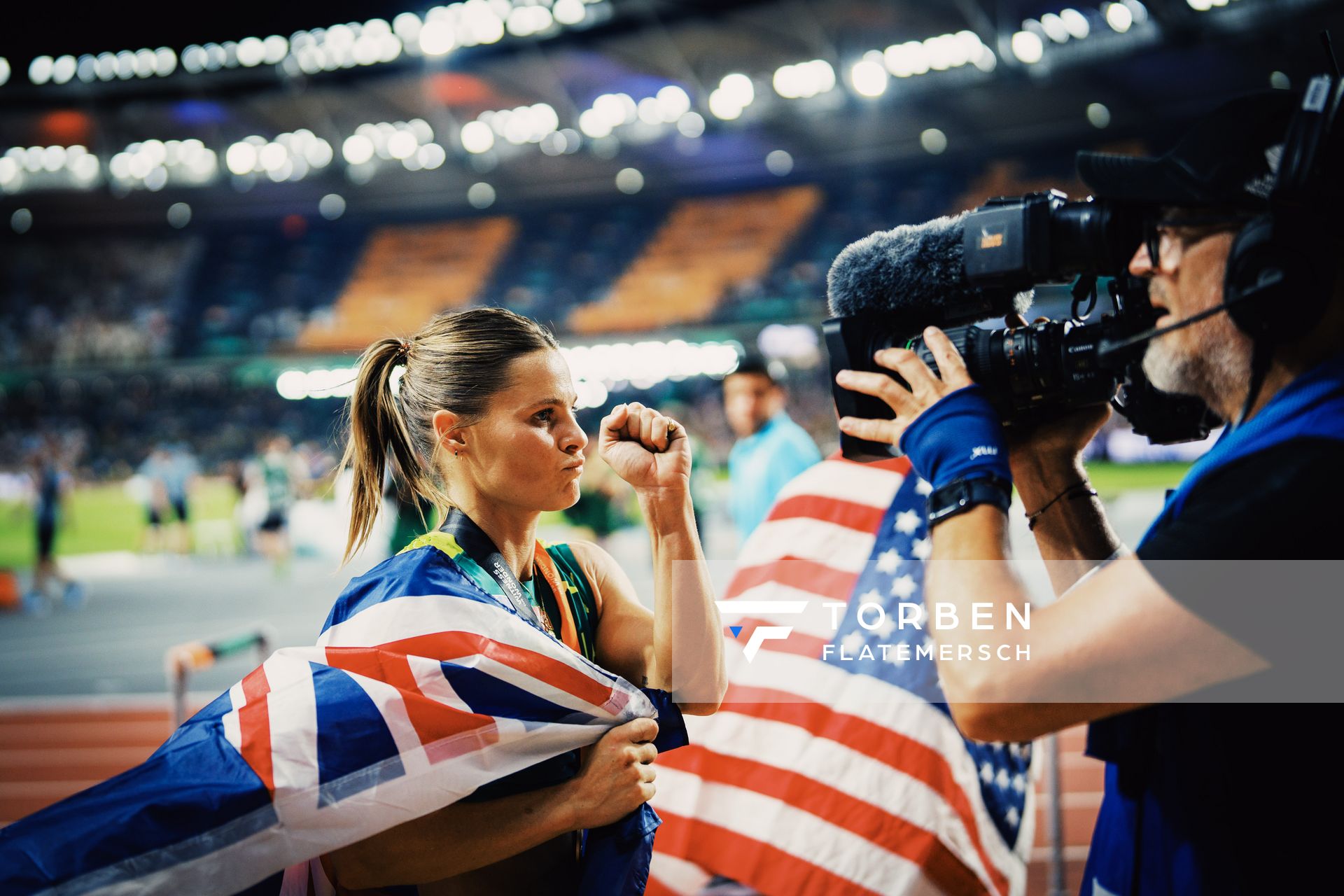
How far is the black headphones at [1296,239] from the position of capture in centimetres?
117

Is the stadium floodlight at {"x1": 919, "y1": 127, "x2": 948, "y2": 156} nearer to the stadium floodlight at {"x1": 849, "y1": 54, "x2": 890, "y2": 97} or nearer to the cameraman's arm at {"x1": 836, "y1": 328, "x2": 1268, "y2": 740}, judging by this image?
the stadium floodlight at {"x1": 849, "y1": 54, "x2": 890, "y2": 97}

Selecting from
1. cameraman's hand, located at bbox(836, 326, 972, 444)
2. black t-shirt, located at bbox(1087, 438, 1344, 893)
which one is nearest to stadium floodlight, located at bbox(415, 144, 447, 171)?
cameraman's hand, located at bbox(836, 326, 972, 444)

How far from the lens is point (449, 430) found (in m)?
1.87

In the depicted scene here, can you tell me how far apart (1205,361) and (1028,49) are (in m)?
20.7

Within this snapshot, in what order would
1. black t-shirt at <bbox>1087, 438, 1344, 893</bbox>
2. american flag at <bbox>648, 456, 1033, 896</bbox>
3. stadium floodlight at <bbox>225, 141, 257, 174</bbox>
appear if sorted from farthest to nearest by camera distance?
stadium floodlight at <bbox>225, 141, 257, 174</bbox>
american flag at <bbox>648, 456, 1033, 896</bbox>
black t-shirt at <bbox>1087, 438, 1344, 893</bbox>

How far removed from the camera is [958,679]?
126 centimetres

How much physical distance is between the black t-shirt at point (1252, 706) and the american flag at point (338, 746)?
2.75 ft

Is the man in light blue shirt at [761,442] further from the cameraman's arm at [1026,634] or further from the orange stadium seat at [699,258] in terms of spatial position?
the orange stadium seat at [699,258]

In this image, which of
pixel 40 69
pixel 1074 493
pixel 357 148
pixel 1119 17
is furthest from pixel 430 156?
pixel 1074 493

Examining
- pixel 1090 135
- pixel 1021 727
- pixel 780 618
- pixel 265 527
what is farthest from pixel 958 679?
pixel 1090 135

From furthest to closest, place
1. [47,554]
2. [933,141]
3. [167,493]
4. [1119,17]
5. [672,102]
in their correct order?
[672,102] < [933,141] < [1119,17] < [167,493] < [47,554]

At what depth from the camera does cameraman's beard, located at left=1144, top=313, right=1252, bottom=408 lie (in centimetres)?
129

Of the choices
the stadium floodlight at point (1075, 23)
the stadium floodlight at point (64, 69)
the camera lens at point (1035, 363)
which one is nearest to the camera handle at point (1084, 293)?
the camera lens at point (1035, 363)

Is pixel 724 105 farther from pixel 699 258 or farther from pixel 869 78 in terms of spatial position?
pixel 699 258
